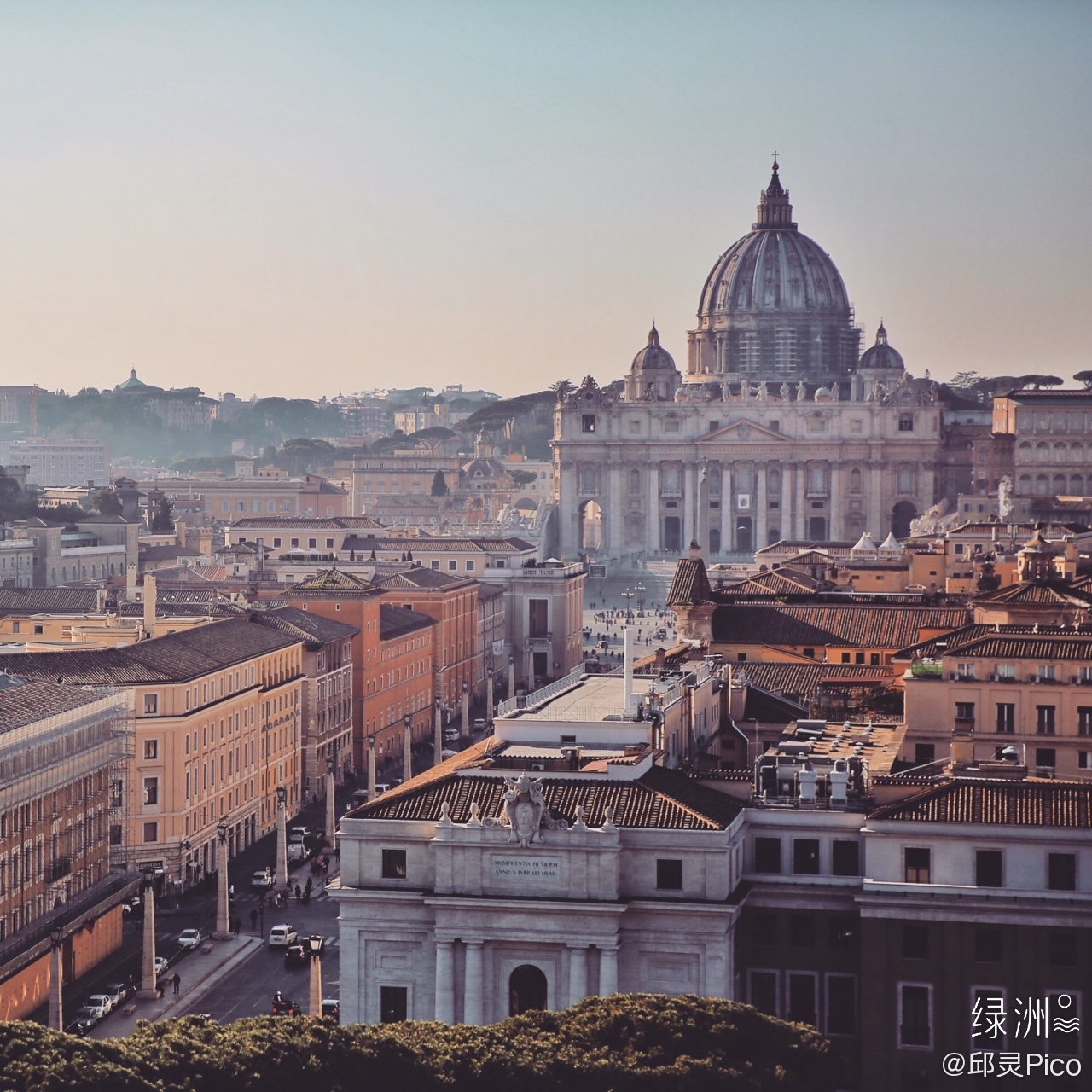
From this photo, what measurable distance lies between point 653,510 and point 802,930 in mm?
127333

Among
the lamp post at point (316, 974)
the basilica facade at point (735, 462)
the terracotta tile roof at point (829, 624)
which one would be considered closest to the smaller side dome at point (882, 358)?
the basilica facade at point (735, 462)

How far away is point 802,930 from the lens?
28844mm

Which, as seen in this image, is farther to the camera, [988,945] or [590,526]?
[590,526]

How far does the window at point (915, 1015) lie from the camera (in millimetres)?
27828

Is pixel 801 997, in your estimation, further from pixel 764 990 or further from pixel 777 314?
pixel 777 314

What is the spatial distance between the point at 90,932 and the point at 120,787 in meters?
6.11

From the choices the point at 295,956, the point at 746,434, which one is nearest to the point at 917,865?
the point at 295,956

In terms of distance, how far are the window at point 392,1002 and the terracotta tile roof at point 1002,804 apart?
5093 millimetres

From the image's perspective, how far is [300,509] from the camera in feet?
490

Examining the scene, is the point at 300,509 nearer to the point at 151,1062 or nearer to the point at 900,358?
the point at 900,358

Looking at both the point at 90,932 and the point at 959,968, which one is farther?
the point at 90,932

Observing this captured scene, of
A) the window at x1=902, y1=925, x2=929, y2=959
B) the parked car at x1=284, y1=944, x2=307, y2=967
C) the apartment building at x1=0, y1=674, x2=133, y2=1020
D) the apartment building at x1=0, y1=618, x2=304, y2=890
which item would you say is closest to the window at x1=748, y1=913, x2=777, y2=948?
the window at x1=902, y1=925, x2=929, y2=959

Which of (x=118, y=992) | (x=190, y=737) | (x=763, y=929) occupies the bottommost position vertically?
(x=118, y=992)

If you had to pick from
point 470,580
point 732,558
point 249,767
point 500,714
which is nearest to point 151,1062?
point 500,714
